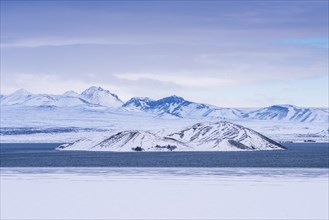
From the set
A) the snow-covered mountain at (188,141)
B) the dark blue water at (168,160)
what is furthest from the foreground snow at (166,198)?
the snow-covered mountain at (188,141)

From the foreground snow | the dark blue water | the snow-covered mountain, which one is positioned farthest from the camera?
the snow-covered mountain

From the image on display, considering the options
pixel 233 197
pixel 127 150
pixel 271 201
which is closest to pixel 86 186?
pixel 233 197

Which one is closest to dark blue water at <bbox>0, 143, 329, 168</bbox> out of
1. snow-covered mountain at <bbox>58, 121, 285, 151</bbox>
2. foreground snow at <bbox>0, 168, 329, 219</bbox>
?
foreground snow at <bbox>0, 168, 329, 219</bbox>

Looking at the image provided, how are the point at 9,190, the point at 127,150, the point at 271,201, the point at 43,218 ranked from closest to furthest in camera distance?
the point at 43,218
the point at 271,201
the point at 9,190
the point at 127,150

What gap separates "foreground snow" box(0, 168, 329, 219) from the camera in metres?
29.6

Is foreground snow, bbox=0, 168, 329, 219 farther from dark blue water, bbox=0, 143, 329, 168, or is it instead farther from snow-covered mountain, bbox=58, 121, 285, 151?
snow-covered mountain, bbox=58, 121, 285, 151

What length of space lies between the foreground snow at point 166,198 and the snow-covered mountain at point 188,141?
334ft

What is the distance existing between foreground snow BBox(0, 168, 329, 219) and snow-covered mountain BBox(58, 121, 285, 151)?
4009 inches

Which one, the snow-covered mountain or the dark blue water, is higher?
the snow-covered mountain

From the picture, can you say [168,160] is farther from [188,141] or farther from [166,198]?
[188,141]

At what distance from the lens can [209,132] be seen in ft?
538

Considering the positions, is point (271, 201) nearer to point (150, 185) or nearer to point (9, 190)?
point (150, 185)

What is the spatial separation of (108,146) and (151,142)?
425 inches

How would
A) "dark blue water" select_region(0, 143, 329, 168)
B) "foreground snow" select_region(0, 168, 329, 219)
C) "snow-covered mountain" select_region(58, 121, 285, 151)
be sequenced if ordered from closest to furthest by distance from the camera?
1. "foreground snow" select_region(0, 168, 329, 219)
2. "dark blue water" select_region(0, 143, 329, 168)
3. "snow-covered mountain" select_region(58, 121, 285, 151)
